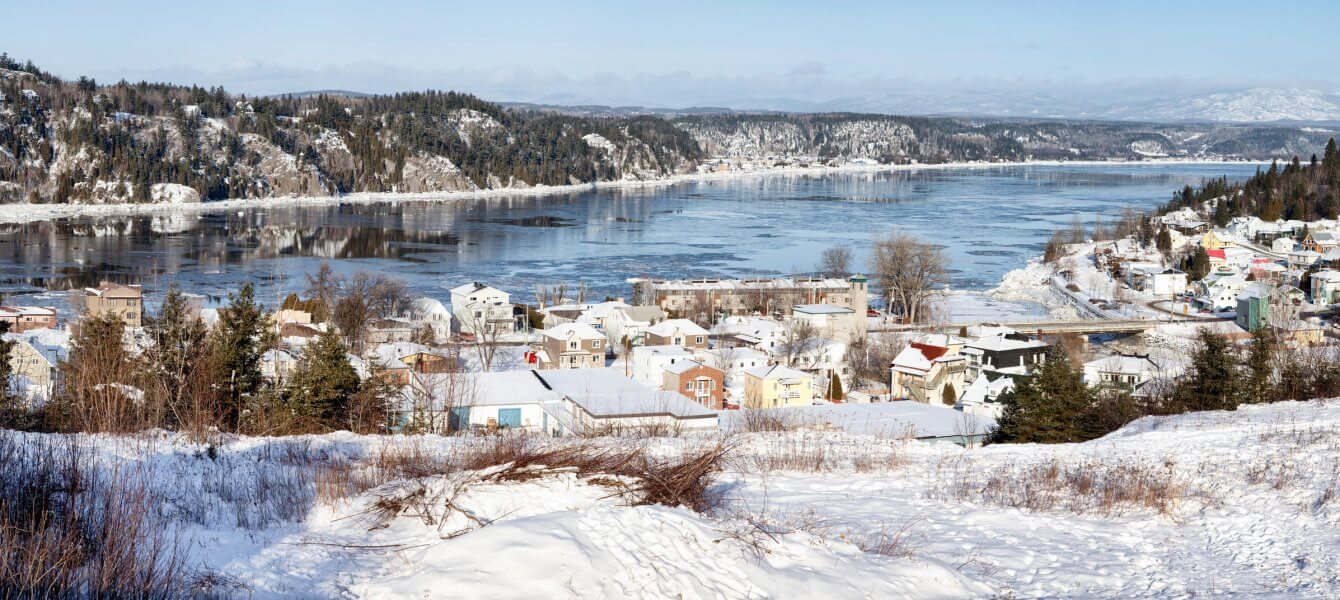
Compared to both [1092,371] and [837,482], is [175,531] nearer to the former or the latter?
[837,482]

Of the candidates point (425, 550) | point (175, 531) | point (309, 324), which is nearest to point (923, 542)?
point (425, 550)

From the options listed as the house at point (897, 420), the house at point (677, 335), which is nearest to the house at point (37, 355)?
the house at point (897, 420)

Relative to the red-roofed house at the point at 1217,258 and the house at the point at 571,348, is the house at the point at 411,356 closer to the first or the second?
the house at the point at 571,348

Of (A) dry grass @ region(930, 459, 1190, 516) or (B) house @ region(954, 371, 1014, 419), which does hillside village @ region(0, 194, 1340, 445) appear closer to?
(B) house @ region(954, 371, 1014, 419)

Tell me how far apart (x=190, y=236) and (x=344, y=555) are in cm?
4806

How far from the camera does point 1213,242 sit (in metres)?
41.6

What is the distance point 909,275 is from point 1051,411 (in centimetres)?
2332

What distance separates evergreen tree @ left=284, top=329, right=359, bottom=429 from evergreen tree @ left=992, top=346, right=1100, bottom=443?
5.47 metres

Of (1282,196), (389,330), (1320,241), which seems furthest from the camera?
(1282,196)

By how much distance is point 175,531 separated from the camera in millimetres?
3344

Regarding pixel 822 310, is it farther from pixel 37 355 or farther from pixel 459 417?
pixel 37 355

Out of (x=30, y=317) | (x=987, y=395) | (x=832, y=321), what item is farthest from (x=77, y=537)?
(x=832, y=321)

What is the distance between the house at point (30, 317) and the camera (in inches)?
835

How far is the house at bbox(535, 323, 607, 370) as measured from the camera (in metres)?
21.7
